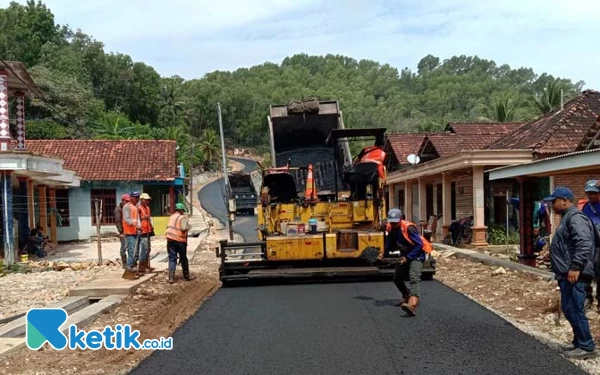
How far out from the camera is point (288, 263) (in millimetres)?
10859

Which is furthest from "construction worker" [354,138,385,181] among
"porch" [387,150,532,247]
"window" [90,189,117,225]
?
"window" [90,189,117,225]

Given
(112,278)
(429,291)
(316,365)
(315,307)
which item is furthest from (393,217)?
(112,278)

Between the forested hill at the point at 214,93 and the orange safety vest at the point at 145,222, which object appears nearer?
the orange safety vest at the point at 145,222

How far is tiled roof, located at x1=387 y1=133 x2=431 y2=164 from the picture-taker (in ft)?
95.7

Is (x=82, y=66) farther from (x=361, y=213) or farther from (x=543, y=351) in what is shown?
(x=543, y=351)

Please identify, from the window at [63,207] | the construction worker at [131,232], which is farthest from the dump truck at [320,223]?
the window at [63,207]

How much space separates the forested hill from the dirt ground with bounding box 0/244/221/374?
1063 inches

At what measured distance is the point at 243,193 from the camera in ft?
134

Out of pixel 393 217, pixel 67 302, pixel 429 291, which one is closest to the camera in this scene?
pixel 393 217

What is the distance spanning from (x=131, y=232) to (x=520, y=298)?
6619 millimetres

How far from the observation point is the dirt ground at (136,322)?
18.9 ft

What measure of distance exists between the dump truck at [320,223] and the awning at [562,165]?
2.55 meters

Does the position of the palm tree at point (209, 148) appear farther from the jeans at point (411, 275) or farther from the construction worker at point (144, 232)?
the jeans at point (411, 275)

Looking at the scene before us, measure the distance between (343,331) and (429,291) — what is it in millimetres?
3191
